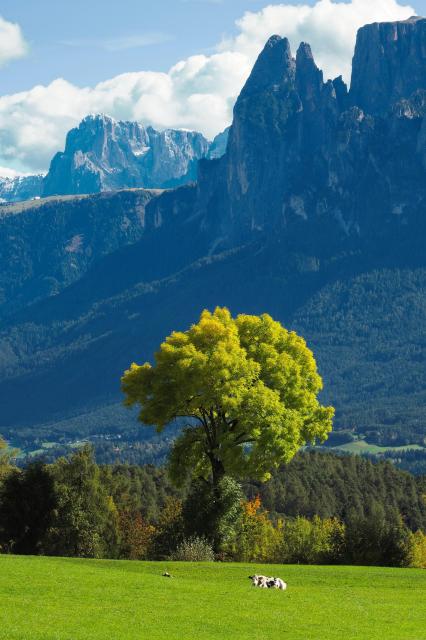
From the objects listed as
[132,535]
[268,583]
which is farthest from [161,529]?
[268,583]

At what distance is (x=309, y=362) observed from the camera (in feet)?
231

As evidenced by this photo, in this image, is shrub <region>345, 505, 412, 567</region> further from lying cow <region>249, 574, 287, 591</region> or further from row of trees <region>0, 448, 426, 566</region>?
lying cow <region>249, 574, 287, 591</region>

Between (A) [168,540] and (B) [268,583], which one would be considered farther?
(A) [168,540]

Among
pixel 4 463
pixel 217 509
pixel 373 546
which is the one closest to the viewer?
pixel 373 546

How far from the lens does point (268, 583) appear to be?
156 feet

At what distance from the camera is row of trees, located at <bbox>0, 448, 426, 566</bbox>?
66.2 m

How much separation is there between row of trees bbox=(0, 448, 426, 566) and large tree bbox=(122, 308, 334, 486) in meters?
2.25

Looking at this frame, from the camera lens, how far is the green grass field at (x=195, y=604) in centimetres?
3669

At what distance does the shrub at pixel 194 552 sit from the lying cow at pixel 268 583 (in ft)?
41.0

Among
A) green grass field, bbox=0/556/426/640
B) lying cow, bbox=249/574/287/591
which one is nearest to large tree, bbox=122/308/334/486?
green grass field, bbox=0/556/426/640

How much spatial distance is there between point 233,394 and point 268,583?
62.4ft

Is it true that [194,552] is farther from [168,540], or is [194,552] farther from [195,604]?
[195,604]

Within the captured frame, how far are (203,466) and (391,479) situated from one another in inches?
4649

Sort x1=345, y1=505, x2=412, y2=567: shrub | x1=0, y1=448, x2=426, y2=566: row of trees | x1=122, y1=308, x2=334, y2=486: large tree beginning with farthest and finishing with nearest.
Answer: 1. x1=0, y1=448, x2=426, y2=566: row of trees
2. x1=345, y1=505, x2=412, y2=567: shrub
3. x1=122, y1=308, x2=334, y2=486: large tree
